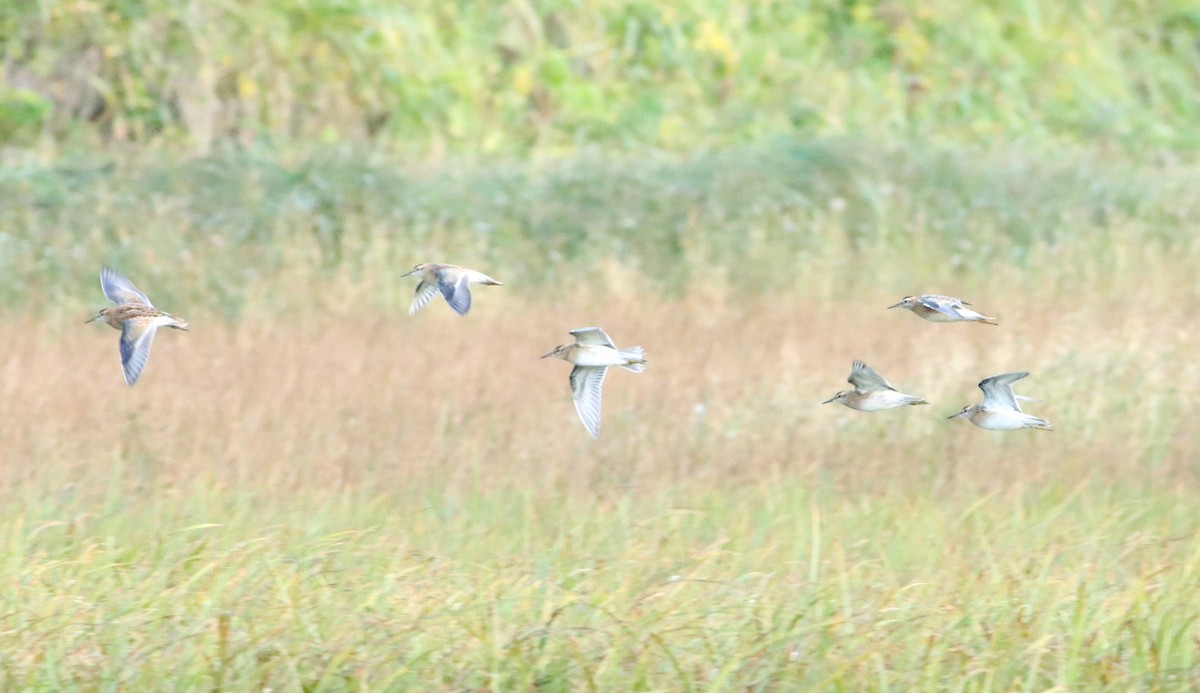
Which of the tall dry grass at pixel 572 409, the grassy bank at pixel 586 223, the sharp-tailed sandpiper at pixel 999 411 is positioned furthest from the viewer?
the grassy bank at pixel 586 223

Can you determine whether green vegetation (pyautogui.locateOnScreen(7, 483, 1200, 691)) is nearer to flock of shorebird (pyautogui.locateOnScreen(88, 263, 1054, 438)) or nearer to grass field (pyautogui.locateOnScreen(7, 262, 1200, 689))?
grass field (pyautogui.locateOnScreen(7, 262, 1200, 689))

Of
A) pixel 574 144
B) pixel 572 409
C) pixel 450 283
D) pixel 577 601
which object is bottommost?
pixel 577 601

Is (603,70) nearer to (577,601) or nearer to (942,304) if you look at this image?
(577,601)

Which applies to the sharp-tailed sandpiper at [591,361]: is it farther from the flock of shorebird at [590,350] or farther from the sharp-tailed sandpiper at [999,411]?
the sharp-tailed sandpiper at [999,411]

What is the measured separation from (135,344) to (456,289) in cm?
61

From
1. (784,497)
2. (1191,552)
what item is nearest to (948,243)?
(784,497)

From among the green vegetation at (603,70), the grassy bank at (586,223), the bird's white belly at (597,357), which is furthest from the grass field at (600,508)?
the green vegetation at (603,70)

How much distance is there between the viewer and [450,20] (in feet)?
45.6

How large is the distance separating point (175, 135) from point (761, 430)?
6.78 meters

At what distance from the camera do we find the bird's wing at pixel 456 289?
117 inches

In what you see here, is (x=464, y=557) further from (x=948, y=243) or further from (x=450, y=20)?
(x=450, y=20)

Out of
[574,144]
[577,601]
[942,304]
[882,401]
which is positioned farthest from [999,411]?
[574,144]

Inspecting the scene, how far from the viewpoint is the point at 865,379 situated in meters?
3.49

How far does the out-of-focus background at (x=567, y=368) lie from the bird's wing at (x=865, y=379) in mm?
632
